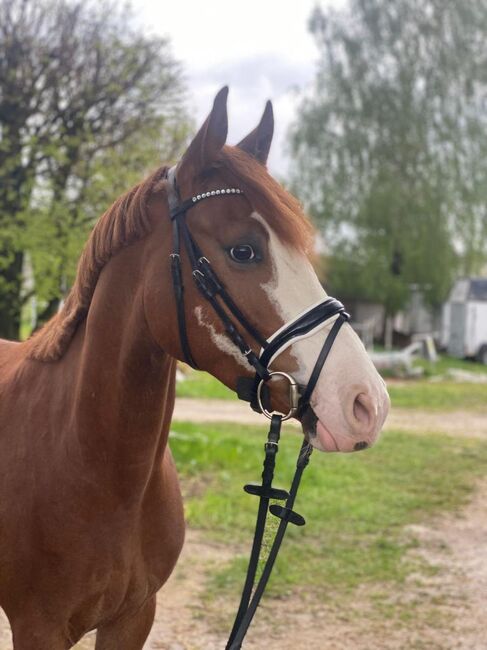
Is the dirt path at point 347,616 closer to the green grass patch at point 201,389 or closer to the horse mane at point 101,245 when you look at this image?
the horse mane at point 101,245

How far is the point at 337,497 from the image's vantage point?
689 centimetres

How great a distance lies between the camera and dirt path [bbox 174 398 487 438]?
11.5 meters

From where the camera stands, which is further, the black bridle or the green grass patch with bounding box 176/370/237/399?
the green grass patch with bounding box 176/370/237/399

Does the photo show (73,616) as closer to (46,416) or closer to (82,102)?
(46,416)

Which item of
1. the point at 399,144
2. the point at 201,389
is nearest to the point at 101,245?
the point at 201,389

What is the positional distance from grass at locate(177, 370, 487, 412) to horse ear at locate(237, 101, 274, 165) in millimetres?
11653

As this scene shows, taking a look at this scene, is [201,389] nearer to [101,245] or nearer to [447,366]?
[447,366]

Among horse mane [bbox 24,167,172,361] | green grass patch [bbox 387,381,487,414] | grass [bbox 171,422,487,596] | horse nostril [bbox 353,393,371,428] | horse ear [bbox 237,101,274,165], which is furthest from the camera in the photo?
green grass patch [bbox 387,381,487,414]

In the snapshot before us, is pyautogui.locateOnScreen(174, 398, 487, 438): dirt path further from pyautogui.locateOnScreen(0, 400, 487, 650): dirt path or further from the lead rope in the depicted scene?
the lead rope

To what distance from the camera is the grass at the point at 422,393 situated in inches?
558

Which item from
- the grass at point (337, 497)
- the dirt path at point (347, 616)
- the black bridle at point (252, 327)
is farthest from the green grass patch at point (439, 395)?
the black bridle at point (252, 327)

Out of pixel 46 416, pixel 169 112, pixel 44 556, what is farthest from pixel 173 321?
pixel 169 112

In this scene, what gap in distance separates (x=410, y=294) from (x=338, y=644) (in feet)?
78.0

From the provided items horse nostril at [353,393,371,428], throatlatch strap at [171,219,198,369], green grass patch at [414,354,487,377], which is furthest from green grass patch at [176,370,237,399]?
horse nostril at [353,393,371,428]
